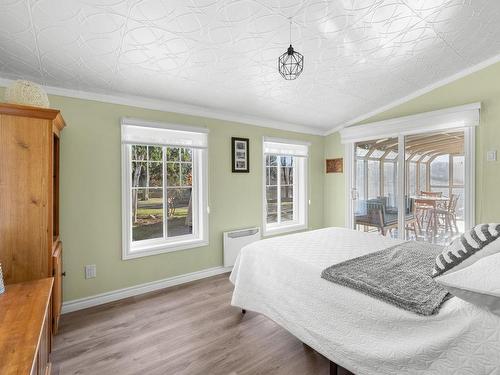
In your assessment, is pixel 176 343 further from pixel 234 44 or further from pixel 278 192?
pixel 278 192

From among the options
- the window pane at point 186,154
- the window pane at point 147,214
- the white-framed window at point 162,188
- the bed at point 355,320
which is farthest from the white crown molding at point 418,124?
the window pane at point 147,214

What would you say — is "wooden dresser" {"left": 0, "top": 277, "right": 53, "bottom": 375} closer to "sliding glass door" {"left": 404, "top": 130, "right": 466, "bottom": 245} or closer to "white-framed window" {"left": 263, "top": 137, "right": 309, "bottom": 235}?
"white-framed window" {"left": 263, "top": 137, "right": 309, "bottom": 235}

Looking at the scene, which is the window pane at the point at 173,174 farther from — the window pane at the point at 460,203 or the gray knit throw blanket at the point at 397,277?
the window pane at the point at 460,203

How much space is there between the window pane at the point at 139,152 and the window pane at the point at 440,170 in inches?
140

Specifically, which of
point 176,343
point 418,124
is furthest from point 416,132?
point 176,343

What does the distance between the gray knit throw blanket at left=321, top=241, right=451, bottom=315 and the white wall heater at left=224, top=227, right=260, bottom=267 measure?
75.5 inches

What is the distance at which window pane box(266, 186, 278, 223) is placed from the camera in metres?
4.25

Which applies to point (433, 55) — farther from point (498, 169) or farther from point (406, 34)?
point (498, 169)

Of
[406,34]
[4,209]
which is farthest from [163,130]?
[406,34]

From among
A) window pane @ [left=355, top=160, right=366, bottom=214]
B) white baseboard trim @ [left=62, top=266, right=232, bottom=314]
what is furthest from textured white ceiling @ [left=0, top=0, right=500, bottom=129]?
white baseboard trim @ [left=62, top=266, right=232, bottom=314]

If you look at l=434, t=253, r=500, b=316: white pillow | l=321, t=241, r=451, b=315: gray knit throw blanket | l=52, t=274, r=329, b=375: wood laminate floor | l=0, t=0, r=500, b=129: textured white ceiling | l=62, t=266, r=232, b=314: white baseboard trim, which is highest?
l=0, t=0, r=500, b=129: textured white ceiling

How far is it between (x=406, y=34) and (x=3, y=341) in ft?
10.7

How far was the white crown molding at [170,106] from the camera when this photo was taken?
2.60 m

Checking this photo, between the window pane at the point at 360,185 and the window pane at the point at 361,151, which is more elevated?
the window pane at the point at 361,151
